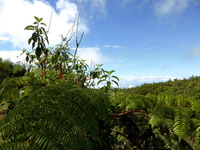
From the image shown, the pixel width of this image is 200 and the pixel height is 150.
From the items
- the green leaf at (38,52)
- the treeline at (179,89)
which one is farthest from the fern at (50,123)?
the treeline at (179,89)

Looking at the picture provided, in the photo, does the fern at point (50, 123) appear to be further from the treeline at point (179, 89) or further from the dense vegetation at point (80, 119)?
the treeline at point (179, 89)

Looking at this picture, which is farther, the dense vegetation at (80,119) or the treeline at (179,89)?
the treeline at (179,89)

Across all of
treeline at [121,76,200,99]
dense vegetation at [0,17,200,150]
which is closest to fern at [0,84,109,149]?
dense vegetation at [0,17,200,150]

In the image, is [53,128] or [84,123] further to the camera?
[84,123]

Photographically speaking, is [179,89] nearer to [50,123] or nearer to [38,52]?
[38,52]

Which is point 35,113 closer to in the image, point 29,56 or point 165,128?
point 165,128

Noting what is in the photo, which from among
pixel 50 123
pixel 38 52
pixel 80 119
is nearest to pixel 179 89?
pixel 38 52

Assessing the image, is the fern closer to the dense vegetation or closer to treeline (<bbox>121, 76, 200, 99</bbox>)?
the dense vegetation

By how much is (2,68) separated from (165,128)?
6.15m

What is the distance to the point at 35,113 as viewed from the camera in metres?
0.78

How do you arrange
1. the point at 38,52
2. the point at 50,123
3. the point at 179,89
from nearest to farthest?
the point at 50,123, the point at 38,52, the point at 179,89

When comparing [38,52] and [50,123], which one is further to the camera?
[38,52]

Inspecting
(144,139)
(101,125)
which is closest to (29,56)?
(101,125)

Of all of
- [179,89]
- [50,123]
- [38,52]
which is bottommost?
[50,123]
